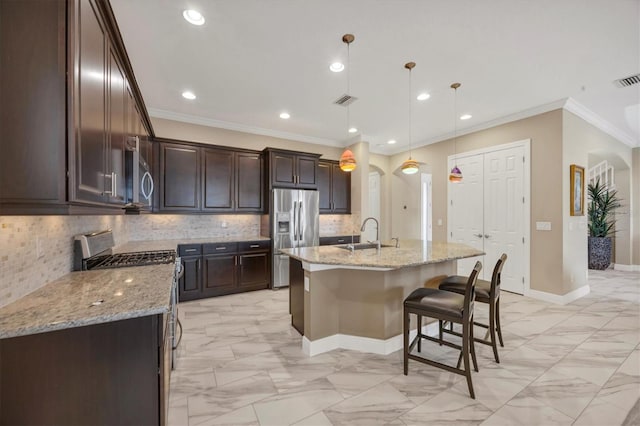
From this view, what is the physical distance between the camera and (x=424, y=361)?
219 cm

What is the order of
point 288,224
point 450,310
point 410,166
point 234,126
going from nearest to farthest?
point 450,310
point 410,166
point 288,224
point 234,126

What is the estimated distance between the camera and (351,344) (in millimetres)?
2721

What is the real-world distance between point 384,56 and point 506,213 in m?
3.51

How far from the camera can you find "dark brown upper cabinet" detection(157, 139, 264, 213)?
4.31 meters

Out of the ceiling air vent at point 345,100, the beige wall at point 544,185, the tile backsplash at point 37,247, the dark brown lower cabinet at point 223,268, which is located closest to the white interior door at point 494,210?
the beige wall at point 544,185

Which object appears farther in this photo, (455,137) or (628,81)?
(455,137)

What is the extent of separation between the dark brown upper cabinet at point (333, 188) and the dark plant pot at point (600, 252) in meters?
5.83

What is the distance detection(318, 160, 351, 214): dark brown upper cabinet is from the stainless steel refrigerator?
659 millimetres

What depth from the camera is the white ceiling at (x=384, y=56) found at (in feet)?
7.57

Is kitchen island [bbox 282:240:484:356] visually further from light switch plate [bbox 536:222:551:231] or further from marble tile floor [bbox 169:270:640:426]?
light switch plate [bbox 536:222:551:231]

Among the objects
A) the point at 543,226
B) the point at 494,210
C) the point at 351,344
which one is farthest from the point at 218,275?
the point at 543,226

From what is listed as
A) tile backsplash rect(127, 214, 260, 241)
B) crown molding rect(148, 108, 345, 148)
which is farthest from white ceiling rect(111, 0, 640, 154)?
tile backsplash rect(127, 214, 260, 241)

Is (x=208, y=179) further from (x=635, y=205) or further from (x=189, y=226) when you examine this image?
(x=635, y=205)

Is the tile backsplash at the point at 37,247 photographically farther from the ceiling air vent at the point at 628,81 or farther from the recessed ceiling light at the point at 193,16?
the ceiling air vent at the point at 628,81
